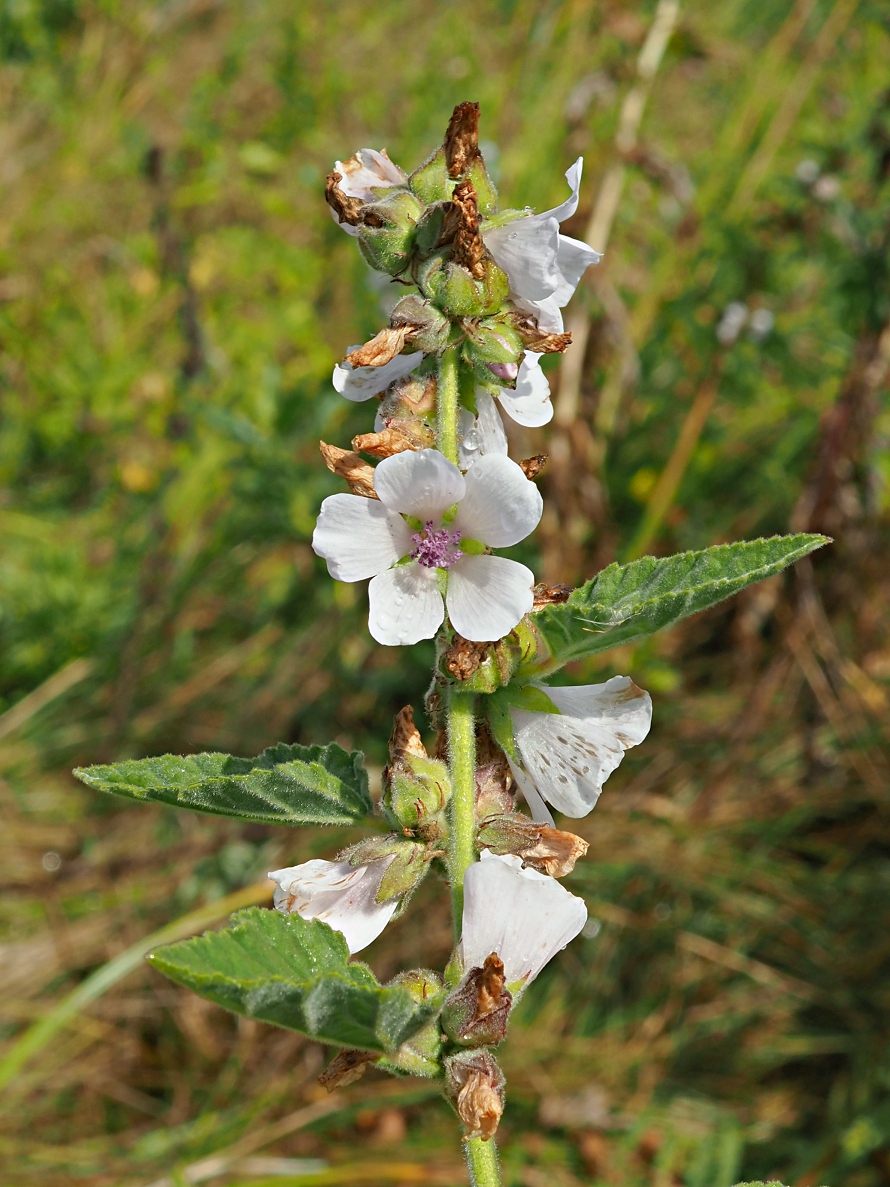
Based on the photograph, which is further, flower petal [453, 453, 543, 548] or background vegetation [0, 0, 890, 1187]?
background vegetation [0, 0, 890, 1187]

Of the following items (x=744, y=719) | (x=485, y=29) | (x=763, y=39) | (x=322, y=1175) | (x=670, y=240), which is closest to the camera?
(x=322, y=1175)

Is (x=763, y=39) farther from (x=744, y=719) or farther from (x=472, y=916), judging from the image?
(x=472, y=916)

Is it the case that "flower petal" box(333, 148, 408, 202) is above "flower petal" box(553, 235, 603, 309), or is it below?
above

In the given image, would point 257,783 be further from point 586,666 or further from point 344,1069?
point 586,666

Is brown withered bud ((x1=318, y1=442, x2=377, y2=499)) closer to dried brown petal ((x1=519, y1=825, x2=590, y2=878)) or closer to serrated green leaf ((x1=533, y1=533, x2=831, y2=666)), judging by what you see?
serrated green leaf ((x1=533, y1=533, x2=831, y2=666))

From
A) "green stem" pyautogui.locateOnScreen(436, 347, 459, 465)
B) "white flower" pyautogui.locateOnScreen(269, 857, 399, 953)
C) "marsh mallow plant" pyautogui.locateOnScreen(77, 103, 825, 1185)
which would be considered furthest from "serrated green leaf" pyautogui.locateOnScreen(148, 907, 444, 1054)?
"green stem" pyautogui.locateOnScreen(436, 347, 459, 465)

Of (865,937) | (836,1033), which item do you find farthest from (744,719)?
(836,1033)
